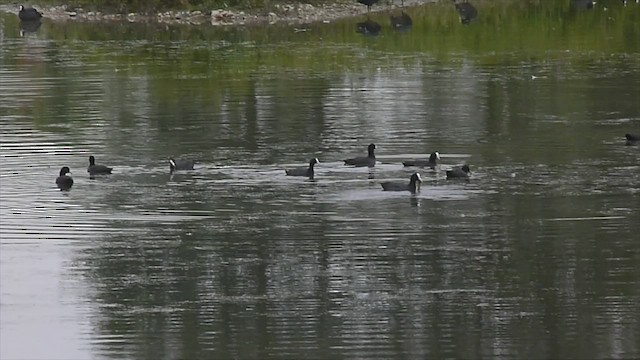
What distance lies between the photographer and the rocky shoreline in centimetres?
5609

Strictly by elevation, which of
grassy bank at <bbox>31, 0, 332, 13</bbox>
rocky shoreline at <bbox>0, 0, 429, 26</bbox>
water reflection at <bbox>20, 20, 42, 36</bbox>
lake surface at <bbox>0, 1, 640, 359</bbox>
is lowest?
lake surface at <bbox>0, 1, 640, 359</bbox>

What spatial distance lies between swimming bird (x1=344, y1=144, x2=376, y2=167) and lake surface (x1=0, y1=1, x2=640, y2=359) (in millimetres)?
168

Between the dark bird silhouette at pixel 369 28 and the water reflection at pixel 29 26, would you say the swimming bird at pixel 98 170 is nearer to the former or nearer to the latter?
the dark bird silhouette at pixel 369 28

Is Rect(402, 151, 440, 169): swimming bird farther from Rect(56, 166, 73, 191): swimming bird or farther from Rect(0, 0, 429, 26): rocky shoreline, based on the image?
Rect(0, 0, 429, 26): rocky shoreline

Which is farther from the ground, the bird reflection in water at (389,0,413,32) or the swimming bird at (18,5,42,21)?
the swimming bird at (18,5,42,21)

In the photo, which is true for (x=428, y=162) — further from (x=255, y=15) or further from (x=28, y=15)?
(x=28, y=15)

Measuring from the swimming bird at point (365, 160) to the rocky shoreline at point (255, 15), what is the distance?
95.0 ft

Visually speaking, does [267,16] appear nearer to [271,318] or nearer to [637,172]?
[637,172]

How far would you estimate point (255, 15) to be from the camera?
185 feet

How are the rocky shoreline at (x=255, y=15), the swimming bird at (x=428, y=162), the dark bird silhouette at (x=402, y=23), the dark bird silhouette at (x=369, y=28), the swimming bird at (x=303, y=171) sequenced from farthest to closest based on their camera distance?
the rocky shoreline at (x=255, y=15), the dark bird silhouette at (x=402, y=23), the dark bird silhouette at (x=369, y=28), the swimming bird at (x=428, y=162), the swimming bird at (x=303, y=171)

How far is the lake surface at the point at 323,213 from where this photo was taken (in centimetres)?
1717

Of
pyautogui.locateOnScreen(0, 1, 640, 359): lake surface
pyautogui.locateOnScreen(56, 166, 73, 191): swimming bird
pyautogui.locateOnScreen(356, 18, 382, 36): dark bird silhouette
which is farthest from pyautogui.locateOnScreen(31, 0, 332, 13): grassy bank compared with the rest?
pyautogui.locateOnScreen(56, 166, 73, 191): swimming bird

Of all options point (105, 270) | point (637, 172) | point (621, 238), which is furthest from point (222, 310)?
point (637, 172)

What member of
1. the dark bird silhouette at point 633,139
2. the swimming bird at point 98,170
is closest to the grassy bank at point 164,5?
the dark bird silhouette at point 633,139
